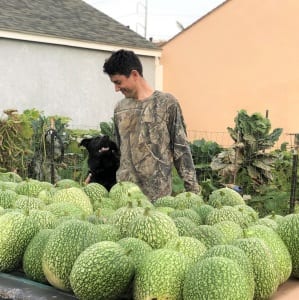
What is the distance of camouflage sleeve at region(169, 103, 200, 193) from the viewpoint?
4117mm

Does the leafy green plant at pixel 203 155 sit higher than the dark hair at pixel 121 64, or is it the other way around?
the dark hair at pixel 121 64

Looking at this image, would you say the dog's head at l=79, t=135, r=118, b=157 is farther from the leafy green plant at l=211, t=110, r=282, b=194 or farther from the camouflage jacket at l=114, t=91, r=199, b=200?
the leafy green plant at l=211, t=110, r=282, b=194

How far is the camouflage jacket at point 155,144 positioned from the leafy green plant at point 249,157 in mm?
5126

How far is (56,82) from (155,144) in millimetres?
11636

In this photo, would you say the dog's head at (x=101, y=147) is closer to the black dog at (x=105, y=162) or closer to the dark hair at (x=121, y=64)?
the black dog at (x=105, y=162)

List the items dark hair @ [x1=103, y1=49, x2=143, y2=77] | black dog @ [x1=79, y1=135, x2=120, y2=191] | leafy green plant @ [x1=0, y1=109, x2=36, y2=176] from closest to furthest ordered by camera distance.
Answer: dark hair @ [x1=103, y1=49, x2=143, y2=77]
black dog @ [x1=79, y1=135, x2=120, y2=191]
leafy green plant @ [x1=0, y1=109, x2=36, y2=176]

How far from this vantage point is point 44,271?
223cm

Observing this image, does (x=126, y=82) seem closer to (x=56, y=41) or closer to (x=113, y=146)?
(x=113, y=146)

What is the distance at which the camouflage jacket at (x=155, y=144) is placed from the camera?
4.11m

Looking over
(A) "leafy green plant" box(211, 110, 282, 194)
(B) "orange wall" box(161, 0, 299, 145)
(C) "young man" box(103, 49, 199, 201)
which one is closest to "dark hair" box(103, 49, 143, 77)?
(C) "young man" box(103, 49, 199, 201)

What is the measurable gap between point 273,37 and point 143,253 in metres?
14.6

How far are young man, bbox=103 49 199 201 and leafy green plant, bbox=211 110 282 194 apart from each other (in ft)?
16.8

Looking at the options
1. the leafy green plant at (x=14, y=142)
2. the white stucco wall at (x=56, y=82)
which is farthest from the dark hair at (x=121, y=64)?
the white stucco wall at (x=56, y=82)

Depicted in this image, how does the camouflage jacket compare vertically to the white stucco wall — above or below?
below
